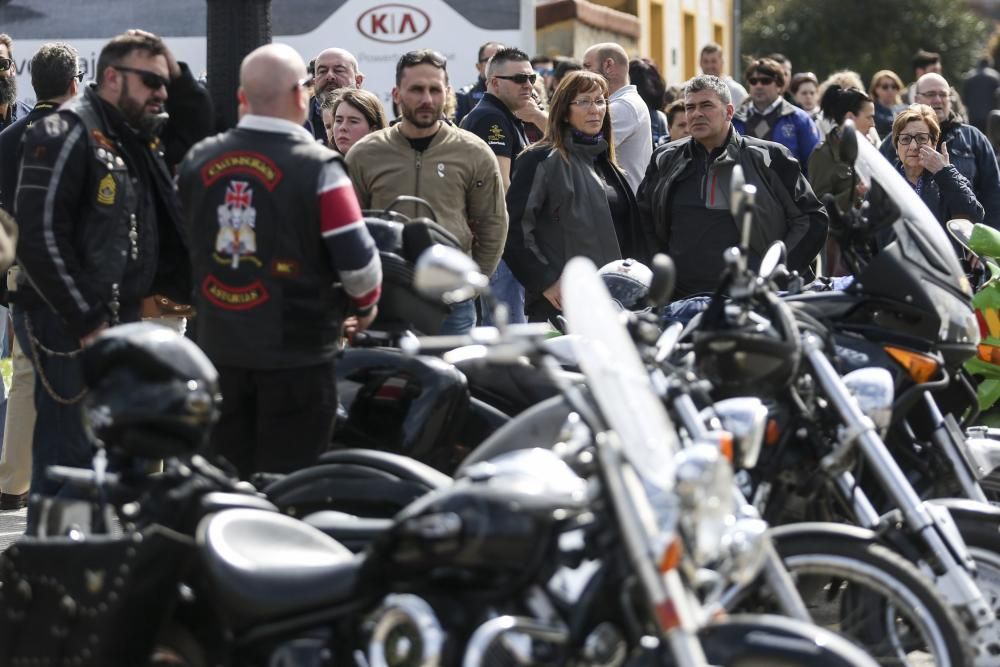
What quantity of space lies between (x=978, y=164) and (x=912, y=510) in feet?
21.1

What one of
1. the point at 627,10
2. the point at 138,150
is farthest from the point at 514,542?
the point at 627,10

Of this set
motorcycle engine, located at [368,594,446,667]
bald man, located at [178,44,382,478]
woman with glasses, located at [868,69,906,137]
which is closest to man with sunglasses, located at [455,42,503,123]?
woman with glasses, located at [868,69,906,137]

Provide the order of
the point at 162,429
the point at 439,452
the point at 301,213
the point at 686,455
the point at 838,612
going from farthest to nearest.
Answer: the point at 439,452, the point at 301,213, the point at 838,612, the point at 162,429, the point at 686,455

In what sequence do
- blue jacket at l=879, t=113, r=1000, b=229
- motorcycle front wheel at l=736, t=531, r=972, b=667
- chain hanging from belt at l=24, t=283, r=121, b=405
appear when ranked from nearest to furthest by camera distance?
motorcycle front wheel at l=736, t=531, r=972, b=667, chain hanging from belt at l=24, t=283, r=121, b=405, blue jacket at l=879, t=113, r=1000, b=229

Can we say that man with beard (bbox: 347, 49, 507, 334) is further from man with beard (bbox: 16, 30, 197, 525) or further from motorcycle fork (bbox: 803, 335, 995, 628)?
motorcycle fork (bbox: 803, 335, 995, 628)

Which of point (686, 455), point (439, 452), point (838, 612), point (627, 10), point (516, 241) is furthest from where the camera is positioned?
point (627, 10)

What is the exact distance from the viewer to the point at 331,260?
575cm

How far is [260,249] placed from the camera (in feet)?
18.6

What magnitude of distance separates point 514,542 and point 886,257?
229 cm

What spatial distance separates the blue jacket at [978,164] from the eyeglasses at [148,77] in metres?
5.63

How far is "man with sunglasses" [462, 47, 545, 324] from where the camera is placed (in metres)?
9.65

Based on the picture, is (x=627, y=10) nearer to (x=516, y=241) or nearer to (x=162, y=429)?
(x=516, y=241)

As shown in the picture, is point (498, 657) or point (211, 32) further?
point (211, 32)

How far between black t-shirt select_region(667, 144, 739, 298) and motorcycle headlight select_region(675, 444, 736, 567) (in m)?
4.49
